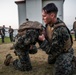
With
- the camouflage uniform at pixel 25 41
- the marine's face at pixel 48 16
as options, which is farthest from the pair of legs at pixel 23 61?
the marine's face at pixel 48 16

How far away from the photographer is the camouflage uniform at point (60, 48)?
435cm

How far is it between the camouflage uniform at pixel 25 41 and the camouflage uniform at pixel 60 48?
0.86ft

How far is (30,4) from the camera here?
53.0 ft

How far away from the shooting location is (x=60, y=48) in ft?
14.6

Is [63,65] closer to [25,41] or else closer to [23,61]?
[25,41]

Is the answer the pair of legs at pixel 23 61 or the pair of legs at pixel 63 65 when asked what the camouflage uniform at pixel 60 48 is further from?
the pair of legs at pixel 23 61

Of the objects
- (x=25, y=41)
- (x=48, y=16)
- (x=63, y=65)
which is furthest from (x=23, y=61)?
(x=48, y=16)

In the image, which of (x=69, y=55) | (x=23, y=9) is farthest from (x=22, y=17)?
(x=69, y=55)

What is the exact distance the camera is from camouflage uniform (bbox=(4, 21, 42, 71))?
4.64 m

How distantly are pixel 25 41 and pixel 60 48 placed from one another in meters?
0.71

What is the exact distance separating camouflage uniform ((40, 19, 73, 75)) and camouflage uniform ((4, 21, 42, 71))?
0.26 meters

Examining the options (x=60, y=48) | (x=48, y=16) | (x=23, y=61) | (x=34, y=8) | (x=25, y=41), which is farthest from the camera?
(x=34, y=8)

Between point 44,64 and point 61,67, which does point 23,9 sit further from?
point 61,67

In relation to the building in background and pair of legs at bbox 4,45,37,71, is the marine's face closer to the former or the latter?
pair of legs at bbox 4,45,37,71
